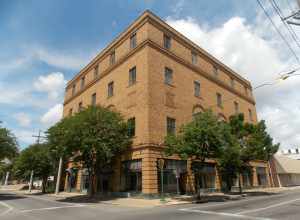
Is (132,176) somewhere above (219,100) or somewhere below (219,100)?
below

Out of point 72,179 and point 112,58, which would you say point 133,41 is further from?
point 72,179

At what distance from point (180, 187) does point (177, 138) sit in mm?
6511

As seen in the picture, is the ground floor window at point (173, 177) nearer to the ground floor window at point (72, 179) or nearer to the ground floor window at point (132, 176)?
the ground floor window at point (132, 176)

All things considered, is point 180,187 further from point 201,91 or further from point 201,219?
point 201,219

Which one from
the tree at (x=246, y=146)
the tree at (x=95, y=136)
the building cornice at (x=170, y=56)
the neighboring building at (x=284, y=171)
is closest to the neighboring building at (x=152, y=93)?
the building cornice at (x=170, y=56)

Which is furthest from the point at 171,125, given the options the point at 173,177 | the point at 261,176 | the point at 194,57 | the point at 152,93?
the point at 261,176

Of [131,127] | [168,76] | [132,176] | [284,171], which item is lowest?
[132,176]

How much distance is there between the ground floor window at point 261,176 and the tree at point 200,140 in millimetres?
23544

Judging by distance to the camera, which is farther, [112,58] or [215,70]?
[215,70]

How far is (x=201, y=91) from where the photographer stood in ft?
103

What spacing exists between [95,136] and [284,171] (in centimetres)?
4198

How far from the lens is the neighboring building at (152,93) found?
23.1 meters

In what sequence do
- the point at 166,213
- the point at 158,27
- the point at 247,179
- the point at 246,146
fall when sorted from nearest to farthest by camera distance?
the point at 166,213 → the point at 158,27 → the point at 246,146 → the point at 247,179

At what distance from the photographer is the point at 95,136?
2222 cm
